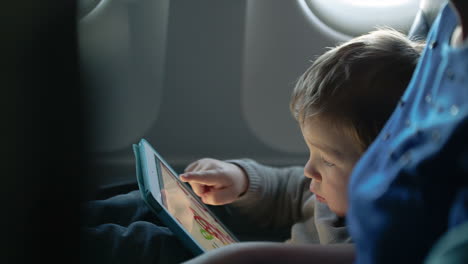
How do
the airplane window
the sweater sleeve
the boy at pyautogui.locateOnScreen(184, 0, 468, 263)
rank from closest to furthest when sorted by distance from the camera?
the boy at pyautogui.locateOnScreen(184, 0, 468, 263)
the sweater sleeve
the airplane window

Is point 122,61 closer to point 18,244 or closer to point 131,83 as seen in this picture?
point 131,83

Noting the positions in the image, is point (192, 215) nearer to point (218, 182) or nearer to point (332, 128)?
point (218, 182)

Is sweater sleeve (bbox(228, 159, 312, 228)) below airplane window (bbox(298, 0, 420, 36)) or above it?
below

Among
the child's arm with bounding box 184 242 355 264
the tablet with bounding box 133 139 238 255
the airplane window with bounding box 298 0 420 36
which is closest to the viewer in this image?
the child's arm with bounding box 184 242 355 264

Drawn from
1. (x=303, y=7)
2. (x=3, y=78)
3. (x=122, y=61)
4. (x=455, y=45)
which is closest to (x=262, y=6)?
(x=303, y=7)

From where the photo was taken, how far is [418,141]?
15.8 inches

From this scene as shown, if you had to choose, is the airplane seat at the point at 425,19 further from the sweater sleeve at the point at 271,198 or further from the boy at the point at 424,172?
the boy at the point at 424,172

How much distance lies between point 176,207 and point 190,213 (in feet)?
0.15

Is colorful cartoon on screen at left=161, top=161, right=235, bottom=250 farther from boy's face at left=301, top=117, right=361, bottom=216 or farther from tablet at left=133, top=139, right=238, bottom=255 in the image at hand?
boy's face at left=301, top=117, right=361, bottom=216

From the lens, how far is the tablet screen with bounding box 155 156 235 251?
2.52 feet

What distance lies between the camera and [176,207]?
2.60ft

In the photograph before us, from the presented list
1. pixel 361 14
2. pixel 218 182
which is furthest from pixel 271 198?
pixel 361 14

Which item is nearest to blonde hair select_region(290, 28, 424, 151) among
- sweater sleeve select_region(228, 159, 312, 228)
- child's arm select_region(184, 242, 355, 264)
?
child's arm select_region(184, 242, 355, 264)

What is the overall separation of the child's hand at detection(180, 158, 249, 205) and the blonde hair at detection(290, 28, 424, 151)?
0.29 m
